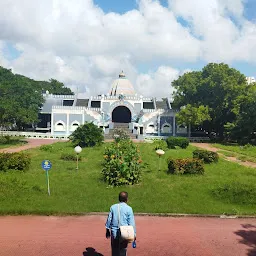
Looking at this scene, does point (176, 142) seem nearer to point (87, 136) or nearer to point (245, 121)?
point (87, 136)

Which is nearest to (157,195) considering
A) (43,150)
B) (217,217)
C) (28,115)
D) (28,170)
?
(217,217)

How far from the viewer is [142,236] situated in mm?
7340

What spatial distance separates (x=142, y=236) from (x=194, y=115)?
1105 inches

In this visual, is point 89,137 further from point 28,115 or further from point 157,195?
point 157,195

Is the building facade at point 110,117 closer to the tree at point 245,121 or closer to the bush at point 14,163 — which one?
the tree at point 245,121

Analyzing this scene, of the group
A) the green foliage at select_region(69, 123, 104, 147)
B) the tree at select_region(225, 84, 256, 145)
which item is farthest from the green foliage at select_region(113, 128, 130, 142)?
the tree at select_region(225, 84, 256, 145)

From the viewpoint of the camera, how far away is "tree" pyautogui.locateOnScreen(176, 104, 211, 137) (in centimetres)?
3367

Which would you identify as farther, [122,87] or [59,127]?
[122,87]

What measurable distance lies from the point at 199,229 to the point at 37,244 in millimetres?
3857

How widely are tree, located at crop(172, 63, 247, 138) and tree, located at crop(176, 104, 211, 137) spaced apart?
0.99 metres

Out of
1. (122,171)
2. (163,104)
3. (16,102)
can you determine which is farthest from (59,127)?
(122,171)

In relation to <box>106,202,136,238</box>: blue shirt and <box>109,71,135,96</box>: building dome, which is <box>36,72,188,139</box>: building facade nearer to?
<box>109,71,135,96</box>: building dome

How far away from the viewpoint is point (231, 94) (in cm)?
3400

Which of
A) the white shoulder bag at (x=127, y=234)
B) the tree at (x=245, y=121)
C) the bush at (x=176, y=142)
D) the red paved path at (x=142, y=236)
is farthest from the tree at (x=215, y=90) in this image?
the white shoulder bag at (x=127, y=234)
